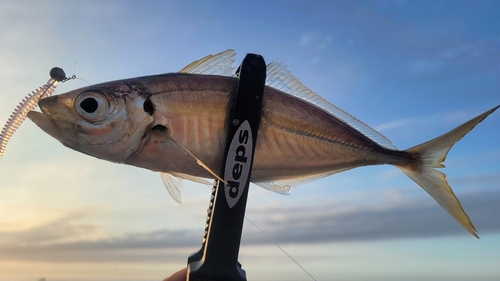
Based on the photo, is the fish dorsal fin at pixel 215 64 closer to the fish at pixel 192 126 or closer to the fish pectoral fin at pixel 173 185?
the fish at pixel 192 126

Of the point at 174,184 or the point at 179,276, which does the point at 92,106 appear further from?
the point at 179,276

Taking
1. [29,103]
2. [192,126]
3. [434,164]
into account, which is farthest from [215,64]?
[434,164]

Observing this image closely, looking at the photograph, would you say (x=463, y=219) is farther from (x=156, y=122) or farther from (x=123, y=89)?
(x=123, y=89)

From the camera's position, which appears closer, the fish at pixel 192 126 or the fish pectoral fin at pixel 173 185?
the fish at pixel 192 126

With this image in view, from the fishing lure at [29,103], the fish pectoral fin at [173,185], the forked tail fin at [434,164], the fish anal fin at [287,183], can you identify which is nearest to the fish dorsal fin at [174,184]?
the fish pectoral fin at [173,185]

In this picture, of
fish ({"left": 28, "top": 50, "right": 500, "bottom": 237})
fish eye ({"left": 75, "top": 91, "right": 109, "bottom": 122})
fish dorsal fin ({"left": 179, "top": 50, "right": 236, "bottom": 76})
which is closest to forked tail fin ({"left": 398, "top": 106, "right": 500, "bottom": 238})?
fish ({"left": 28, "top": 50, "right": 500, "bottom": 237})

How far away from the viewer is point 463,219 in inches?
107

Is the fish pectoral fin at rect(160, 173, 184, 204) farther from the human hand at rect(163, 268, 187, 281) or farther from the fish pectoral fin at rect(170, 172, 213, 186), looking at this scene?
the human hand at rect(163, 268, 187, 281)

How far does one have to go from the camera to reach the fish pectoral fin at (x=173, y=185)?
2672 mm

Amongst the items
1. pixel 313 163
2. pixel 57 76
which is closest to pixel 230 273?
pixel 313 163

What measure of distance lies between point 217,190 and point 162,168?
1.37 feet

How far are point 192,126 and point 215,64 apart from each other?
554 mm

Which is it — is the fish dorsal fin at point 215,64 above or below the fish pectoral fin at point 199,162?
above

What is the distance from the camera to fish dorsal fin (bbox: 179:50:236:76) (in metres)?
2.79
